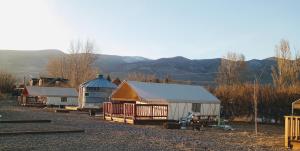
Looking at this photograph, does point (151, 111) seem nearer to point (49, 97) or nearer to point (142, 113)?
point (142, 113)

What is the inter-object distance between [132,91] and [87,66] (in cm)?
6860

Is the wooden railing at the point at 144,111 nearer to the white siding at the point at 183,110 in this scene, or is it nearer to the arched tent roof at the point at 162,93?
the white siding at the point at 183,110

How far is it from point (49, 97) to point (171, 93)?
3736 centimetres

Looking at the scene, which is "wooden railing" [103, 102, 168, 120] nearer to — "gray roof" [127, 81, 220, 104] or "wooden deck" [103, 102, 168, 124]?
"wooden deck" [103, 102, 168, 124]

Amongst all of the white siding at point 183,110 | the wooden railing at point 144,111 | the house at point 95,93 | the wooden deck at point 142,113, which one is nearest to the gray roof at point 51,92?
the house at point 95,93

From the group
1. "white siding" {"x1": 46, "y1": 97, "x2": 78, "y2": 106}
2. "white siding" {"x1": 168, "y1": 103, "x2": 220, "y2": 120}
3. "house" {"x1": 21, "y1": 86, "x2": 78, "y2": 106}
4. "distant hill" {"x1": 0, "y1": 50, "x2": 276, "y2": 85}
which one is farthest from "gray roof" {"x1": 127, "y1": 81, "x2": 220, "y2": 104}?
"distant hill" {"x1": 0, "y1": 50, "x2": 276, "y2": 85}

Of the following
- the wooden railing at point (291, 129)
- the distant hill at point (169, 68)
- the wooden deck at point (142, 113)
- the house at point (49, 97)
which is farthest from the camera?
the distant hill at point (169, 68)

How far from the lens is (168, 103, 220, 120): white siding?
33812 mm

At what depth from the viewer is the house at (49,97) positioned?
6925cm

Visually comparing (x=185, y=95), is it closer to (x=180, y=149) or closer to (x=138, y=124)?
(x=138, y=124)

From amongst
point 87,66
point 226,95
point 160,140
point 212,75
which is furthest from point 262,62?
point 160,140

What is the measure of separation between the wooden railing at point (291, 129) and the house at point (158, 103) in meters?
14.8

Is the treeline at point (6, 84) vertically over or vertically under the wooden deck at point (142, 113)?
over

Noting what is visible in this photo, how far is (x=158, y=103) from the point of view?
34.3 meters
